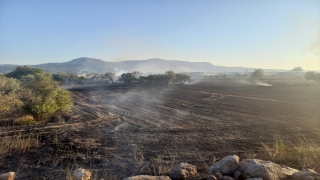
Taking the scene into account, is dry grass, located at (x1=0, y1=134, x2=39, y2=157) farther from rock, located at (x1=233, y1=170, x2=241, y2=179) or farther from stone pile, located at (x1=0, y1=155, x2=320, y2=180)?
rock, located at (x1=233, y1=170, x2=241, y2=179)

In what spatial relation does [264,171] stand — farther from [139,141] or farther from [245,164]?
[139,141]

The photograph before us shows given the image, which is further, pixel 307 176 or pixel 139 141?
pixel 139 141

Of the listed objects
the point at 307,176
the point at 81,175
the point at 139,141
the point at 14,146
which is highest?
the point at 307,176

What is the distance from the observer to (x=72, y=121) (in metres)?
13.9

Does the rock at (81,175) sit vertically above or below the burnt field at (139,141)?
above

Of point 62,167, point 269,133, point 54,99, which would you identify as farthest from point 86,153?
point 269,133

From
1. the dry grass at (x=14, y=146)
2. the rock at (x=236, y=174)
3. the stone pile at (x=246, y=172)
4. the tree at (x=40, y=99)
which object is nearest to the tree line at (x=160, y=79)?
the tree at (x=40, y=99)

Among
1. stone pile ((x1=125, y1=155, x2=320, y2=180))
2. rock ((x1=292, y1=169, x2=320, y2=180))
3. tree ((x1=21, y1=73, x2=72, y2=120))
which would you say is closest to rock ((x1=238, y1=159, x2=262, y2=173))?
stone pile ((x1=125, y1=155, x2=320, y2=180))

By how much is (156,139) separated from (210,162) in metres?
3.50

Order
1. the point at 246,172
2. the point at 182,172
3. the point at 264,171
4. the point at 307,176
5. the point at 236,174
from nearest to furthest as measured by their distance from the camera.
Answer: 1. the point at 307,176
2. the point at 264,171
3. the point at 246,172
4. the point at 236,174
5. the point at 182,172

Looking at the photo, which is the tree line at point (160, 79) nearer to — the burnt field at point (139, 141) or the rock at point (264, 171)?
the burnt field at point (139, 141)

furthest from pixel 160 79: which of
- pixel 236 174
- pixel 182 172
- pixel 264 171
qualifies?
pixel 264 171

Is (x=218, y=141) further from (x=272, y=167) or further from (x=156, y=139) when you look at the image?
(x=272, y=167)

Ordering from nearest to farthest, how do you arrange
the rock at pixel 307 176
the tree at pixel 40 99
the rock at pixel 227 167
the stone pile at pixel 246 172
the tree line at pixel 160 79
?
1. the rock at pixel 307 176
2. the stone pile at pixel 246 172
3. the rock at pixel 227 167
4. the tree at pixel 40 99
5. the tree line at pixel 160 79
